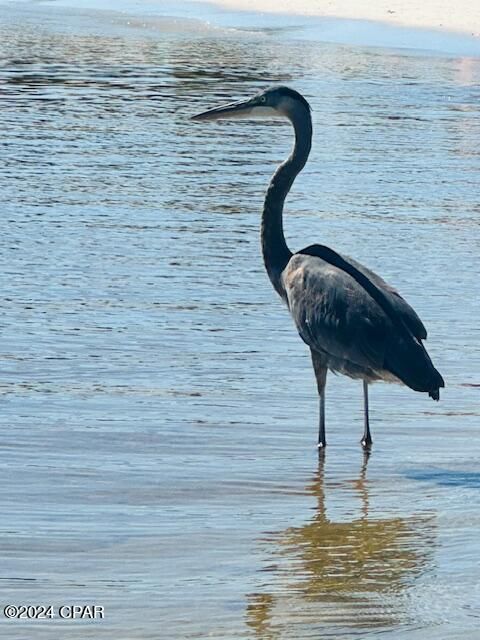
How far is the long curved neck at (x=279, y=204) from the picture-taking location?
759 centimetres

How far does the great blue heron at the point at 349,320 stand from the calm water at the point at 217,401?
1.17 feet

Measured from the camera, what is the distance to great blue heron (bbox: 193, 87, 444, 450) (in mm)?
6539

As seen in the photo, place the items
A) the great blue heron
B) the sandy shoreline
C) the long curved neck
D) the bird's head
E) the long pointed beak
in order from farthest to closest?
1. the sandy shoreline
2. the long pointed beak
3. the bird's head
4. the long curved neck
5. the great blue heron

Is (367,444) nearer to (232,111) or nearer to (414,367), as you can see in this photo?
(414,367)

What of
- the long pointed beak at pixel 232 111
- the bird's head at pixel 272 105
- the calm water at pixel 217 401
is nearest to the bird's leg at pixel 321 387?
the calm water at pixel 217 401

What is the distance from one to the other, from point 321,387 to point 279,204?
1211 millimetres

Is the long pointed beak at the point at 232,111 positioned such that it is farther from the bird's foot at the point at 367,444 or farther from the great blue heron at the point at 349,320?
the bird's foot at the point at 367,444

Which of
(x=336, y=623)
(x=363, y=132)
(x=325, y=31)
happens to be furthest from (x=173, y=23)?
(x=336, y=623)

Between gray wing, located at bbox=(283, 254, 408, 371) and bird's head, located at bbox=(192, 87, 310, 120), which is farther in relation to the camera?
bird's head, located at bbox=(192, 87, 310, 120)

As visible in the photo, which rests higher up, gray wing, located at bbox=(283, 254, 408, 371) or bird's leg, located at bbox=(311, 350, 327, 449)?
gray wing, located at bbox=(283, 254, 408, 371)

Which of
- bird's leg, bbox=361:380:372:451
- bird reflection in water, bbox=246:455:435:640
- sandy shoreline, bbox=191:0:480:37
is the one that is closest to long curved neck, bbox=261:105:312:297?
bird's leg, bbox=361:380:372:451

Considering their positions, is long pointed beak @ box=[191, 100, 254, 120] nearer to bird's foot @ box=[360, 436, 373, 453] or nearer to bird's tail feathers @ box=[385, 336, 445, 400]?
bird's tail feathers @ box=[385, 336, 445, 400]

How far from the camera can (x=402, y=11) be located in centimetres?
3027

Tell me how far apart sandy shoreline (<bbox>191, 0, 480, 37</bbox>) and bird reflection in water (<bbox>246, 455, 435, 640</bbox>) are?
75.6 ft
